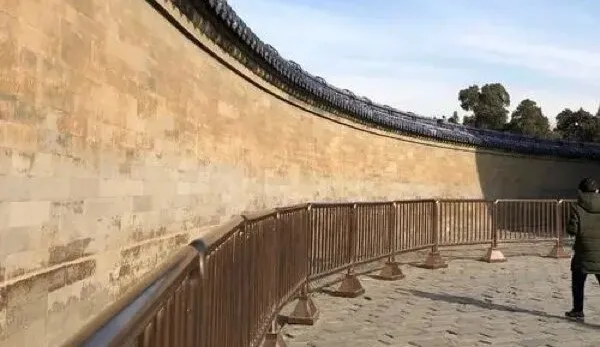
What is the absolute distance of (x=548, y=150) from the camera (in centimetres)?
2588

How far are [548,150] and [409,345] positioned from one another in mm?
21183

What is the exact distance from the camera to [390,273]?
1114 centimetres

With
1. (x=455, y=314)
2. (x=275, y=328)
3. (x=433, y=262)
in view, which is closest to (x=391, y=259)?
(x=433, y=262)

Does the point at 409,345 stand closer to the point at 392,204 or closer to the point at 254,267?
the point at 254,267

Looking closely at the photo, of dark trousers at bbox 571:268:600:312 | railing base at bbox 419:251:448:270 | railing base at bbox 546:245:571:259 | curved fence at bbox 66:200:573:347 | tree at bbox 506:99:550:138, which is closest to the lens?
curved fence at bbox 66:200:573:347

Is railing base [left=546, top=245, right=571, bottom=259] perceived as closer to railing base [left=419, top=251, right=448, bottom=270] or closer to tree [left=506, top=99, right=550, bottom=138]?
railing base [left=419, top=251, right=448, bottom=270]

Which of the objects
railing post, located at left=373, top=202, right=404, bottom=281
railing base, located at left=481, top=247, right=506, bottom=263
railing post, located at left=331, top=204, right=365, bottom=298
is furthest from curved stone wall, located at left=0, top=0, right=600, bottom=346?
railing base, located at left=481, top=247, right=506, bottom=263

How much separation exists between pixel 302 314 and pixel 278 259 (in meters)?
1.50

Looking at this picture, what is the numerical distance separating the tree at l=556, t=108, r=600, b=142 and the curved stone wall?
101 ft

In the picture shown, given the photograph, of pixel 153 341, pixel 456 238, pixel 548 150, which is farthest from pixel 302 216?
pixel 548 150

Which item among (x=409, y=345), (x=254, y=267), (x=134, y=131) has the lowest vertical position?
(x=409, y=345)

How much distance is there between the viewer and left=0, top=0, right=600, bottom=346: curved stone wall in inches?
178

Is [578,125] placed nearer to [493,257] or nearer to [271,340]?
[493,257]

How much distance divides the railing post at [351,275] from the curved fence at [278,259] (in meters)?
0.01
